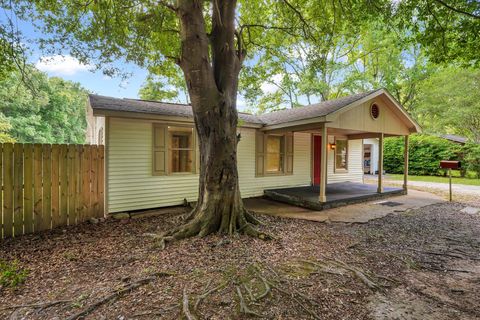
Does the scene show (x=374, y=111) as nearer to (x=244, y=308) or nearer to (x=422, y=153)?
(x=244, y=308)

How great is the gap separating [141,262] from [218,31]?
4451 mm

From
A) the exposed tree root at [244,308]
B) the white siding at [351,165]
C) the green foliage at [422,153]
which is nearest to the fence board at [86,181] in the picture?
the exposed tree root at [244,308]

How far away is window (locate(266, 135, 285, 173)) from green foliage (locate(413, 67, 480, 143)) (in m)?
12.9

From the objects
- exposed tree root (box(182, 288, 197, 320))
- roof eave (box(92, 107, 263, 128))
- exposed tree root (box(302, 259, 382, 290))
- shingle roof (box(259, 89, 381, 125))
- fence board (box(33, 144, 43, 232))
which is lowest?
exposed tree root (box(302, 259, 382, 290))

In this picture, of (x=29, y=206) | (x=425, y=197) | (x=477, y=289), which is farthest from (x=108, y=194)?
(x=425, y=197)

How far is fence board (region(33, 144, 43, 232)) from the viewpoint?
4867mm

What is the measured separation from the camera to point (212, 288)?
8.88 feet

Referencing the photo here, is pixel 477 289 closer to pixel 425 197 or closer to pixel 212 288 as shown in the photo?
pixel 212 288

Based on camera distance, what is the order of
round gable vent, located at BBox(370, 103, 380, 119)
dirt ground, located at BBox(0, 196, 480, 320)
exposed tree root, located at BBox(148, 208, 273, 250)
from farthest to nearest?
round gable vent, located at BBox(370, 103, 380, 119) < exposed tree root, located at BBox(148, 208, 273, 250) < dirt ground, located at BBox(0, 196, 480, 320)

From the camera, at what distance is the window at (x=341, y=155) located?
36.8ft

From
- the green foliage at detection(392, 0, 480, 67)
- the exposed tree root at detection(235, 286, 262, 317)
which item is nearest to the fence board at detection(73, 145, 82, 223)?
the exposed tree root at detection(235, 286, 262, 317)

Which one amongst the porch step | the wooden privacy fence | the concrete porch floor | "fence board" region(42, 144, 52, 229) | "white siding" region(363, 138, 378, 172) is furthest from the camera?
"white siding" region(363, 138, 378, 172)

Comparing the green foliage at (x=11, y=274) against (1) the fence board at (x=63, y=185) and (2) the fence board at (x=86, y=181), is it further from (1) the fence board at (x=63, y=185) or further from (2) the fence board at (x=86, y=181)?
(2) the fence board at (x=86, y=181)

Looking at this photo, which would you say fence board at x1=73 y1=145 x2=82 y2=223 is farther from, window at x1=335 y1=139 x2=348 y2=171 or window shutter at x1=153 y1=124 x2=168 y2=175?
window at x1=335 y1=139 x2=348 y2=171
